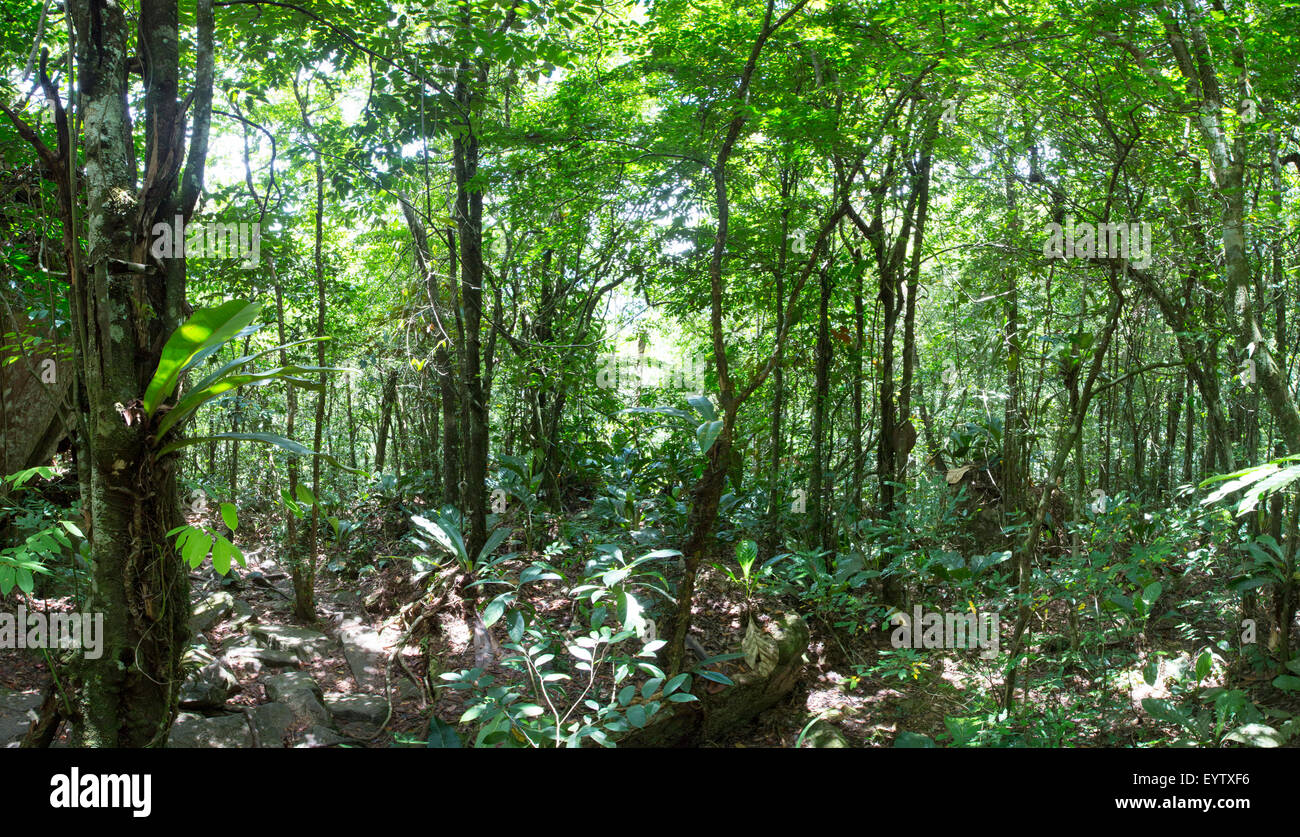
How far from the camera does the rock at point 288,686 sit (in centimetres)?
415

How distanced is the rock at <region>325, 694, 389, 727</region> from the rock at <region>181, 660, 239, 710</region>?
0.56 m

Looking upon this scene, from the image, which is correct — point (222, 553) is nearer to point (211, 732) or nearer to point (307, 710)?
point (211, 732)

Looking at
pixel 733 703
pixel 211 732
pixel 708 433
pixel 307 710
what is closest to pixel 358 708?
pixel 307 710

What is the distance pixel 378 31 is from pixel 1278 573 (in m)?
5.82

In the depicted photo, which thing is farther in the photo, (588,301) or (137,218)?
(588,301)

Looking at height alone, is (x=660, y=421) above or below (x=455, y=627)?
above

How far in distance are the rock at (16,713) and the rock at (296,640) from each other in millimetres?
→ 1426

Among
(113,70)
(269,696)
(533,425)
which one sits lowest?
(269,696)

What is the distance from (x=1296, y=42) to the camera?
430 cm

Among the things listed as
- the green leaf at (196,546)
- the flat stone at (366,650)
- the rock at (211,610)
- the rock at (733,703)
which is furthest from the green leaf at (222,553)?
the rock at (211,610)

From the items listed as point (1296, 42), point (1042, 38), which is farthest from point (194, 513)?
point (1296, 42)

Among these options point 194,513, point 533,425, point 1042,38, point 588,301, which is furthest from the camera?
point 194,513

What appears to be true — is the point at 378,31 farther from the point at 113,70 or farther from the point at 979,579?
the point at 979,579

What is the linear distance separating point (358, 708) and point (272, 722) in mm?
586
